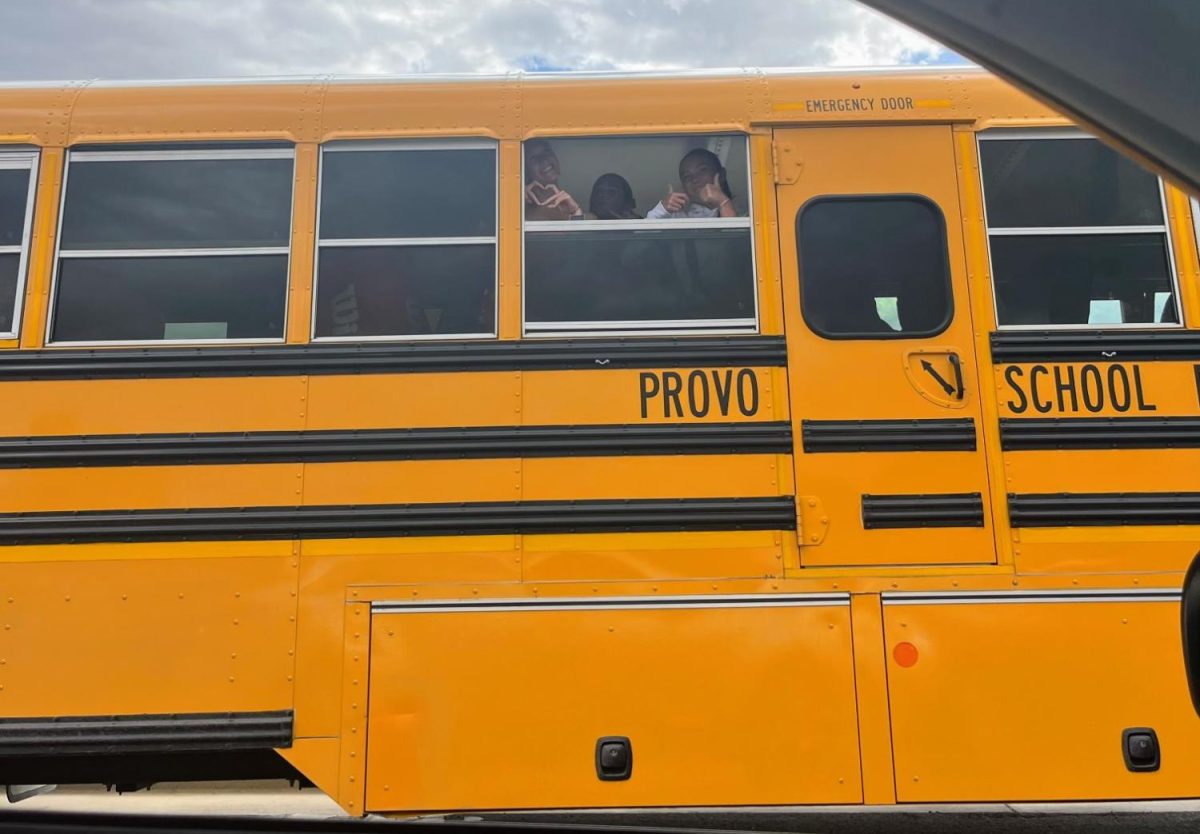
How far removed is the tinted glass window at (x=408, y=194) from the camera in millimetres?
3066

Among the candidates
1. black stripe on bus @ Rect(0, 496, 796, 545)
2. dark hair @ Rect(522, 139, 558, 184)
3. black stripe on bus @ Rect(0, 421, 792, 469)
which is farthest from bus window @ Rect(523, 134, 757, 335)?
black stripe on bus @ Rect(0, 496, 796, 545)

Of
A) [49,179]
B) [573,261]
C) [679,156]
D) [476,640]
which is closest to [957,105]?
[679,156]

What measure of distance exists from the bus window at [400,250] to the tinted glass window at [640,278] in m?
0.22

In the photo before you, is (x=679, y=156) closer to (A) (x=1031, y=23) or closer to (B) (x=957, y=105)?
(B) (x=957, y=105)

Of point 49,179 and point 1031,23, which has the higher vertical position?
point 49,179

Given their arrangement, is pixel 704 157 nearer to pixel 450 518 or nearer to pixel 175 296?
pixel 450 518

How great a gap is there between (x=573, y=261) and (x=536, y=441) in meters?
0.75

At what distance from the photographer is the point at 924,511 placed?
114 inches

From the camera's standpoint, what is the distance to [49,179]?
9.94 ft

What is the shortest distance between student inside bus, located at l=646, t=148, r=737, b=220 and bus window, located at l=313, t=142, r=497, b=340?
0.72 m

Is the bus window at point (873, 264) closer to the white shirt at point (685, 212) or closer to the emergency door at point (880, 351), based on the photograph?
the emergency door at point (880, 351)

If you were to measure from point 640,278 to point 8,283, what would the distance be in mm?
2502

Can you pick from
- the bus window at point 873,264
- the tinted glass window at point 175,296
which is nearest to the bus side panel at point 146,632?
the tinted glass window at point 175,296

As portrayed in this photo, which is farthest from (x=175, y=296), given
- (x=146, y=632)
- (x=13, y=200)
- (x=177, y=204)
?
(x=146, y=632)
